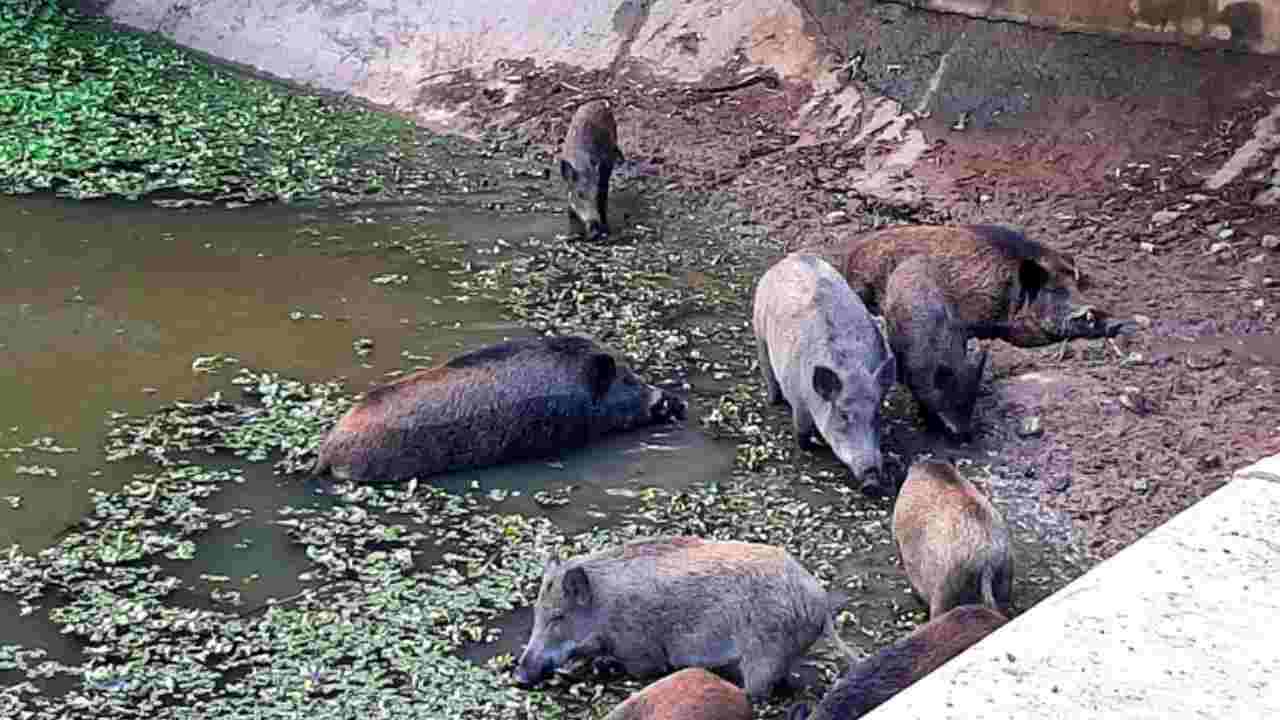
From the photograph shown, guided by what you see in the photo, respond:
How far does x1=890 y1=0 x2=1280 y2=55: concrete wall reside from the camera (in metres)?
9.79

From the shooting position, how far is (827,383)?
703 cm

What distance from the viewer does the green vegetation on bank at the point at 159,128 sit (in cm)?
1016

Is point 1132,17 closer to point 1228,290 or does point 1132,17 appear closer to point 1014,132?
point 1014,132

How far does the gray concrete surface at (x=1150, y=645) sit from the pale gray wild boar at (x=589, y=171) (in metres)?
6.19

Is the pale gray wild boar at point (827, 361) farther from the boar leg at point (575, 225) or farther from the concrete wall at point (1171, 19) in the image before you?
the concrete wall at point (1171, 19)

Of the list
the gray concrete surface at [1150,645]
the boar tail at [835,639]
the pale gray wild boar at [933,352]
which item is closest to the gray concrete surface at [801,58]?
the pale gray wild boar at [933,352]

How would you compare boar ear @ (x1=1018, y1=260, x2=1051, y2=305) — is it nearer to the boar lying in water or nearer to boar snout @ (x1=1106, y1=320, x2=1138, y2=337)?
the boar lying in water

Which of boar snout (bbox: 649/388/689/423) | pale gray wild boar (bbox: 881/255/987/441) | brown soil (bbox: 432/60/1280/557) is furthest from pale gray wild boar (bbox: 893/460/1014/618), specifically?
boar snout (bbox: 649/388/689/423)

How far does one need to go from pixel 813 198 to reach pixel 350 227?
236 cm

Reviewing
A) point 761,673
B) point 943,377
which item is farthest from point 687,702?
point 943,377

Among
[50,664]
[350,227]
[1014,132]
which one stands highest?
[1014,132]

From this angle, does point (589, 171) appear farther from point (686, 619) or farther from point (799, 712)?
point (799, 712)

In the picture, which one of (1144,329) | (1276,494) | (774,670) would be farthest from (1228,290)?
(1276,494)

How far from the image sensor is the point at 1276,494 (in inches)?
144
